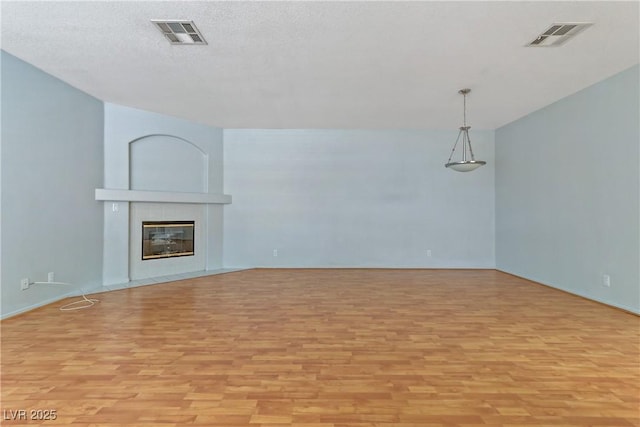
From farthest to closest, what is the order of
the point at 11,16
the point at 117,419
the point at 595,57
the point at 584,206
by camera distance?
the point at 584,206 → the point at 595,57 → the point at 11,16 → the point at 117,419

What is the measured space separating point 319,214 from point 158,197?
3019 mm

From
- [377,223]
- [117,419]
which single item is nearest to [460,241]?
[377,223]

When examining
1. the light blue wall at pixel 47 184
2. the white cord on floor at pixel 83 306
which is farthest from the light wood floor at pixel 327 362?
the light blue wall at pixel 47 184

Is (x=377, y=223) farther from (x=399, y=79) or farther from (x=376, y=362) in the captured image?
(x=376, y=362)

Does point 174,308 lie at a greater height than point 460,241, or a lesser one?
lesser

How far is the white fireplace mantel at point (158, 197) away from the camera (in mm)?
4918

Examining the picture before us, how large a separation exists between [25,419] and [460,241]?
21.8ft

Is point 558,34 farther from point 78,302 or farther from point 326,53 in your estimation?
point 78,302

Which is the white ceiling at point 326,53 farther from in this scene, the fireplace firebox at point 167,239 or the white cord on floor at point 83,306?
the white cord on floor at point 83,306

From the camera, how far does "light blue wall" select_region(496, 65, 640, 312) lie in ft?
12.2

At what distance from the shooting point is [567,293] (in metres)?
4.54

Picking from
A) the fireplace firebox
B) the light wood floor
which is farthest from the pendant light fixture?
the fireplace firebox

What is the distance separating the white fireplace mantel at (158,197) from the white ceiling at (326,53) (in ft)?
4.60

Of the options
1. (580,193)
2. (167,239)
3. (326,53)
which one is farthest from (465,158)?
(167,239)
